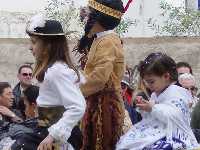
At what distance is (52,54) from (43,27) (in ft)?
0.67

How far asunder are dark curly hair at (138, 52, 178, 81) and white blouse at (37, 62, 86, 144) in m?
0.57

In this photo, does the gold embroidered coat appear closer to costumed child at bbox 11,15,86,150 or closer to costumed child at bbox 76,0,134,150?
costumed child at bbox 76,0,134,150

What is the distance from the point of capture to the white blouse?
4.25 m

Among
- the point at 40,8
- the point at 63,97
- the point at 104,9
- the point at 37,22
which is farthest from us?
the point at 40,8

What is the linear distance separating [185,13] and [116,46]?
6.97 meters

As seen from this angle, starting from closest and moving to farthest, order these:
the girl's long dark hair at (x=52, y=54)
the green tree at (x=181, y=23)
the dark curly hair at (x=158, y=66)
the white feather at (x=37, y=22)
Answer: the girl's long dark hair at (x=52, y=54) → the white feather at (x=37, y=22) → the dark curly hair at (x=158, y=66) → the green tree at (x=181, y=23)

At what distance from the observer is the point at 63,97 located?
14.2 ft

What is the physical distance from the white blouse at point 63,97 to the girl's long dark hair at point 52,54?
39mm

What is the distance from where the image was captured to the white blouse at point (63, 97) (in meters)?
4.25

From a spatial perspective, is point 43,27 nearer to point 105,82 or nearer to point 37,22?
point 37,22

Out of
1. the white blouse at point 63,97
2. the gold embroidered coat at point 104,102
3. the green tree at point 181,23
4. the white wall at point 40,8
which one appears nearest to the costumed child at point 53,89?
the white blouse at point 63,97

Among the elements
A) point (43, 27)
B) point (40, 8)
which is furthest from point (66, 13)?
point (43, 27)

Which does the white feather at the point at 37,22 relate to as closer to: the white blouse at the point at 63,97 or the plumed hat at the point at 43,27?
the plumed hat at the point at 43,27

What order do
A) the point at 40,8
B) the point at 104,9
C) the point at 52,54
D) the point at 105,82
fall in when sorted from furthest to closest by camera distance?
the point at 40,8, the point at 104,9, the point at 105,82, the point at 52,54
